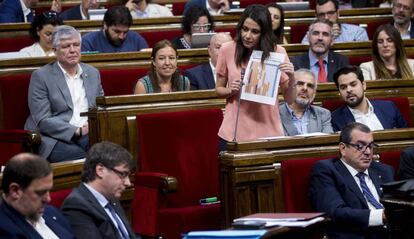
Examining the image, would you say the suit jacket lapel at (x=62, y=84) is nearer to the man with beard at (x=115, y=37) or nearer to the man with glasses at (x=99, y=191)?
the man with beard at (x=115, y=37)

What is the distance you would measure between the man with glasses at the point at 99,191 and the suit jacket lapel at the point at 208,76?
1885mm

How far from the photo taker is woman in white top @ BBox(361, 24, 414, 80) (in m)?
5.38

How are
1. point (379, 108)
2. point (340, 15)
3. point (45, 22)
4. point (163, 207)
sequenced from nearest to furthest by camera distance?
point (163, 207) → point (379, 108) → point (45, 22) → point (340, 15)

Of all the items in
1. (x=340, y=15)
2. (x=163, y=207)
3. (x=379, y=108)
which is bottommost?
(x=163, y=207)

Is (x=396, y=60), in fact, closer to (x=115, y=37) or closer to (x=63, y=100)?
(x=115, y=37)

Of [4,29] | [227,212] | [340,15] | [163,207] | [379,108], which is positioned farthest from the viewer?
[340,15]

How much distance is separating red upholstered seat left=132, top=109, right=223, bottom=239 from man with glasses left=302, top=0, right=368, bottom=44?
190cm

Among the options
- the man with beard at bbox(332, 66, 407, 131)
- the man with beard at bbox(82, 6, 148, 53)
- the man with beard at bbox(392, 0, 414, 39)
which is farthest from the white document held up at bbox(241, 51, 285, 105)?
the man with beard at bbox(392, 0, 414, 39)

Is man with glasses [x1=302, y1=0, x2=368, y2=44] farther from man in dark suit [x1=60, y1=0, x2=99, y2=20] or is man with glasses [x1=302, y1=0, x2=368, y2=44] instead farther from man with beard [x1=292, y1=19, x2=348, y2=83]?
man in dark suit [x1=60, y1=0, x2=99, y2=20]

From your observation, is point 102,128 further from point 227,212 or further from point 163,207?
point 227,212

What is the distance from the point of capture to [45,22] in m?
5.20

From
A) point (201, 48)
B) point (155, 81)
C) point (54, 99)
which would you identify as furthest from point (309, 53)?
point (54, 99)

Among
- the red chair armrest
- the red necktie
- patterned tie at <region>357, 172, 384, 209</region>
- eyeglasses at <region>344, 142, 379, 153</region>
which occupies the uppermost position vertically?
the red necktie

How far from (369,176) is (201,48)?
5.55 ft
